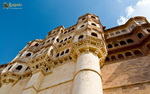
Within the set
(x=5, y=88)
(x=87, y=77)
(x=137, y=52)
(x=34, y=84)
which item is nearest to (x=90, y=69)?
(x=87, y=77)

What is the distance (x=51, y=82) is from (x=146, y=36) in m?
10.3

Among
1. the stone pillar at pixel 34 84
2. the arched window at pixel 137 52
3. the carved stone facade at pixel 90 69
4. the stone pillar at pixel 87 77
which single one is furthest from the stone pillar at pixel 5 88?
the arched window at pixel 137 52

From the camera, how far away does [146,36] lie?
1307cm

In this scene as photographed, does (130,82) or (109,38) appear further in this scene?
(109,38)

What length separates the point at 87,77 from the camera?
9.15 metres

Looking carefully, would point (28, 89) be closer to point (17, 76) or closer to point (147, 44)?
point (17, 76)

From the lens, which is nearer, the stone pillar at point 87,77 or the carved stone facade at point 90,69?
the stone pillar at point 87,77

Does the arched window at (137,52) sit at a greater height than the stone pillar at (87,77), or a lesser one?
greater

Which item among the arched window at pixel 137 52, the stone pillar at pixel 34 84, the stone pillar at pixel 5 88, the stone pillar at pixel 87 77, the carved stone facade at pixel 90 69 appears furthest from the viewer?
the stone pillar at pixel 5 88

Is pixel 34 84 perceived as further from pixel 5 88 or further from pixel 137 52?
pixel 137 52

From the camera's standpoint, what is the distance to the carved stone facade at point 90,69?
9381 mm

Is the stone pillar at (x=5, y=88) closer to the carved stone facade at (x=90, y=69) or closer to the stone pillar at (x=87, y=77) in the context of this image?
the carved stone facade at (x=90, y=69)

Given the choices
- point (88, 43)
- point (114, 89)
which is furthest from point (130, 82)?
point (88, 43)

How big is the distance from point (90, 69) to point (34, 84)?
550 centimetres
